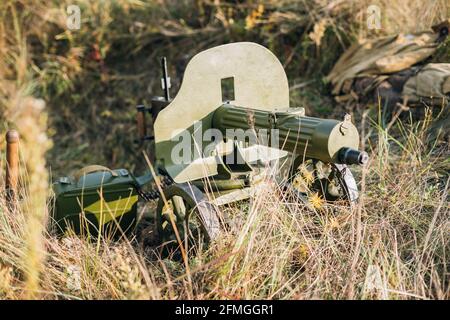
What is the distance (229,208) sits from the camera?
3.20 meters

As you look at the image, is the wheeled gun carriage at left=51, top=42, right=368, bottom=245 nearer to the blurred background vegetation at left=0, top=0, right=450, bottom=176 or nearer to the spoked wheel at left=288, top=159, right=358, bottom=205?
the spoked wheel at left=288, top=159, right=358, bottom=205

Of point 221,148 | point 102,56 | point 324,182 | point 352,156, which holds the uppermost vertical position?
point 102,56

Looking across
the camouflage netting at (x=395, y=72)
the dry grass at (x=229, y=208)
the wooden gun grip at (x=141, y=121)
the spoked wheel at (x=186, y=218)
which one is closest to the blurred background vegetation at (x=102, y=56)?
the dry grass at (x=229, y=208)

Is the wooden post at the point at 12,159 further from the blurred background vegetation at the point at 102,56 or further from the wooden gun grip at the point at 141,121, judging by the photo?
the blurred background vegetation at the point at 102,56

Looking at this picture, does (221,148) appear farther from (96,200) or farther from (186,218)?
(96,200)

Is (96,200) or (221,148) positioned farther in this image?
(96,200)

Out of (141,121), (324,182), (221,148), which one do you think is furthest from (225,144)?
(141,121)

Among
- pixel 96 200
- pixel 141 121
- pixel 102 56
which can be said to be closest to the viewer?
pixel 96 200

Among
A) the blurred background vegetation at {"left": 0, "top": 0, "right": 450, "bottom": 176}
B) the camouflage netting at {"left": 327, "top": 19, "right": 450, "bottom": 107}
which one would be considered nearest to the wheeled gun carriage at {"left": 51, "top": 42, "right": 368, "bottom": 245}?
the camouflage netting at {"left": 327, "top": 19, "right": 450, "bottom": 107}

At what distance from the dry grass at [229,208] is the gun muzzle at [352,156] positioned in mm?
147

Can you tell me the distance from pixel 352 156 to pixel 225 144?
2.96ft

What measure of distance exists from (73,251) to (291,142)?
46.0 inches

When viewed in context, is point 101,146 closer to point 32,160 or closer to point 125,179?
point 125,179
